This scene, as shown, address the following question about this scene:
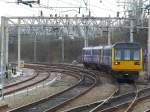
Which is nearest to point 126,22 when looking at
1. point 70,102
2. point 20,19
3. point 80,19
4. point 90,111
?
point 80,19

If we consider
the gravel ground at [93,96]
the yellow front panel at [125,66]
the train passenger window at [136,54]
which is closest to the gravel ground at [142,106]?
the gravel ground at [93,96]

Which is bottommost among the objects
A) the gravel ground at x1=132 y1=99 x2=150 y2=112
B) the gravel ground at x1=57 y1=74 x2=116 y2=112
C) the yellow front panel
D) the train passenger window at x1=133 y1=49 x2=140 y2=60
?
the gravel ground at x1=57 y1=74 x2=116 y2=112

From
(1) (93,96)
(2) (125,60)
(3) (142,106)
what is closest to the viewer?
(3) (142,106)

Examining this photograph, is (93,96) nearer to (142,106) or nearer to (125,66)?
(142,106)

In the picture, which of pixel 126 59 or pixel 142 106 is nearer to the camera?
pixel 142 106

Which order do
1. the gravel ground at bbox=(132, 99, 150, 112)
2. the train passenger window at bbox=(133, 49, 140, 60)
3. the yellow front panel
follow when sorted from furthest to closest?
the train passenger window at bbox=(133, 49, 140, 60)
the yellow front panel
the gravel ground at bbox=(132, 99, 150, 112)

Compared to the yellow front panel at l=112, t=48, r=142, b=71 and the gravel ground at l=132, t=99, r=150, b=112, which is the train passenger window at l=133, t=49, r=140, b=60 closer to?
the yellow front panel at l=112, t=48, r=142, b=71

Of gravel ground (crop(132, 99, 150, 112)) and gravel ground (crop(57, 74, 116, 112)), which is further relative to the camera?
gravel ground (crop(57, 74, 116, 112))

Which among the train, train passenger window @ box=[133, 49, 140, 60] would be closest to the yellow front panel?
the train

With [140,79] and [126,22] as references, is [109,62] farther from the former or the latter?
[126,22]

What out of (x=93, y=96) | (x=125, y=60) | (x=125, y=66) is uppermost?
(x=125, y=60)

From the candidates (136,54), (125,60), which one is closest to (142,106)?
(125,60)

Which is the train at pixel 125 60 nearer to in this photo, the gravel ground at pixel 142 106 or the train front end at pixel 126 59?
the train front end at pixel 126 59

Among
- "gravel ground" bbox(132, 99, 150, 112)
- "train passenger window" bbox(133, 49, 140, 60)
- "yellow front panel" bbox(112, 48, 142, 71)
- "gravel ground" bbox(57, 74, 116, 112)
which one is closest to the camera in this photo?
"gravel ground" bbox(132, 99, 150, 112)
